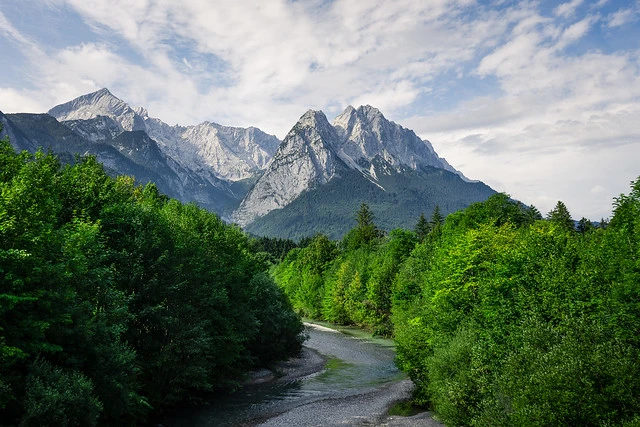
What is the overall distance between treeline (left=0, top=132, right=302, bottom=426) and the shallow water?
295 centimetres

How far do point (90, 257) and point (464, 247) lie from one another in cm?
3360

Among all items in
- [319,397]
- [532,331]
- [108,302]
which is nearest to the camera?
[532,331]

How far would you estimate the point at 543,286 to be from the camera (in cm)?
3164

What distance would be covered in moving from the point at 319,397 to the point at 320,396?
0.46m

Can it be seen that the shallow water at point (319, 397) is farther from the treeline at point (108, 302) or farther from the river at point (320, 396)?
the treeline at point (108, 302)

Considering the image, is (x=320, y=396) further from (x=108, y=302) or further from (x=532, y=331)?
(x=532, y=331)

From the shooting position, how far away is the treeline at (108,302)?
842 inches

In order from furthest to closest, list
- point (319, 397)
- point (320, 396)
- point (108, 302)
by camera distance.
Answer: point (320, 396)
point (319, 397)
point (108, 302)

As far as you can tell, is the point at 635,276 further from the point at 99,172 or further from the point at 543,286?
the point at 99,172

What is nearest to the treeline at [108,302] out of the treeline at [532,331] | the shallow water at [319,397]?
the shallow water at [319,397]

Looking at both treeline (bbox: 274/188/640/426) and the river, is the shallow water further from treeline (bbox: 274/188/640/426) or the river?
treeline (bbox: 274/188/640/426)

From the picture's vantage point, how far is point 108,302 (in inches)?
1162

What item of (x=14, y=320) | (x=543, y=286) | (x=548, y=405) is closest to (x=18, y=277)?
(x=14, y=320)

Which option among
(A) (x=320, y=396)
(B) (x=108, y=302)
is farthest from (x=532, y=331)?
(B) (x=108, y=302)
